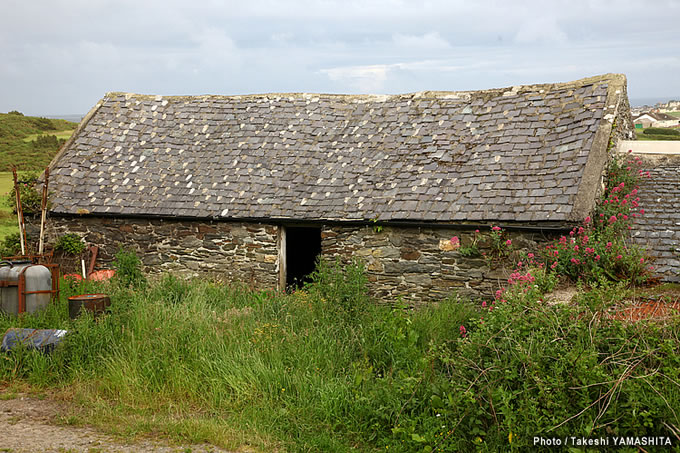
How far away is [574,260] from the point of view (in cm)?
825

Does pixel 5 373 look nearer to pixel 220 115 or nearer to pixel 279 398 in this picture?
pixel 279 398

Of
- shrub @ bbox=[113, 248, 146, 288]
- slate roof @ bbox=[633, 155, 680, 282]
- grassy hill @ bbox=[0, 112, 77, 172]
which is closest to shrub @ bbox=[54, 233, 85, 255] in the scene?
shrub @ bbox=[113, 248, 146, 288]

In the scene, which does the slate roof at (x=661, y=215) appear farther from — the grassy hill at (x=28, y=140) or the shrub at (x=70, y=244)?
the grassy hill at (x=28, y=140)

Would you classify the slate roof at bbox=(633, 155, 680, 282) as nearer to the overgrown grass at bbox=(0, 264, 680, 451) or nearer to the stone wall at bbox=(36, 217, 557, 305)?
the stone wall at bbox=(36, 217, 557, 305)

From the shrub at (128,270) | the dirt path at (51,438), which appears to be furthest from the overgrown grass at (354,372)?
the shrub at (128,270)

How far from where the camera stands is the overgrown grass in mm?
4941

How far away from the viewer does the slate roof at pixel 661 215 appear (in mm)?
8414

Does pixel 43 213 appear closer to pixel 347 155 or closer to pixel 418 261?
pixel 347 155

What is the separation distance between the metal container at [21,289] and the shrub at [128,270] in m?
1.84

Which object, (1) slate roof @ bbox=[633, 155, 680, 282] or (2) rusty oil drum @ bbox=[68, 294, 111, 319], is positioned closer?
(2) rusty oil drum @ bbox=[68, 294, 111, 319]

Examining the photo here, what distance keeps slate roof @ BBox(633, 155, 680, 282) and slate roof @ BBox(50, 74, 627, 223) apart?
4.02 feet

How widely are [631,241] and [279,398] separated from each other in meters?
6.30

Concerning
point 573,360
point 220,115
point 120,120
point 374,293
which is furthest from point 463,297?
point 120,120

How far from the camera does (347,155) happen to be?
11914 millimetres
